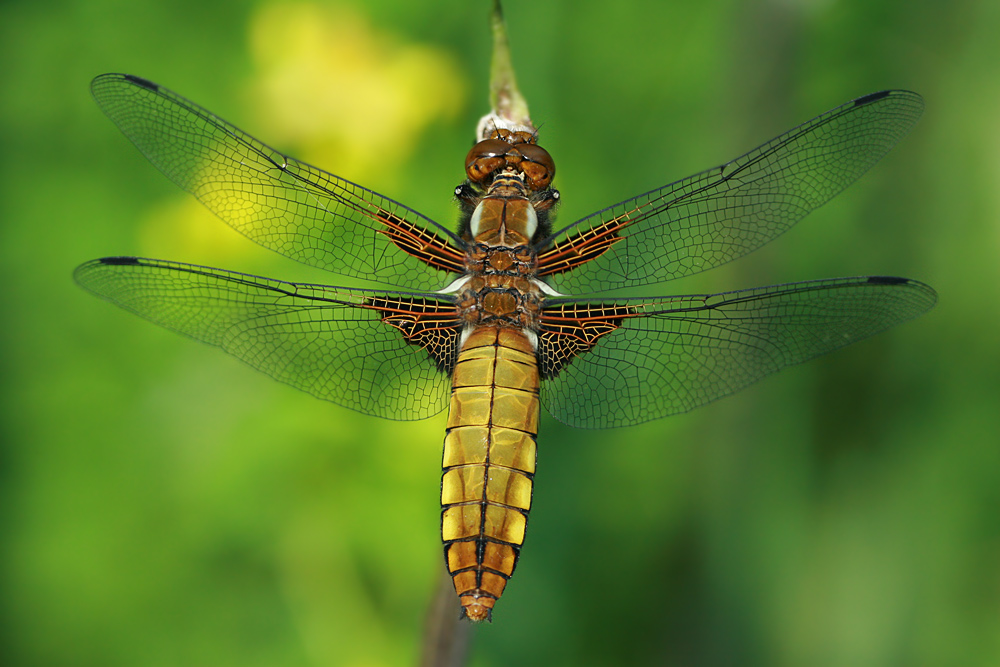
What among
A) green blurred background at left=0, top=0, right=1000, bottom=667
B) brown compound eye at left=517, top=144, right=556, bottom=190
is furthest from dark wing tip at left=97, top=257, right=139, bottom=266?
brown compound eye at left=517, top=144, right=556, bottom=190

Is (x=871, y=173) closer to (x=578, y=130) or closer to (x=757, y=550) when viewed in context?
(x=578, y=130)

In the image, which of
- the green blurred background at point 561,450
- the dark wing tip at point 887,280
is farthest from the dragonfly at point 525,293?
the green blurred background at point 561,450

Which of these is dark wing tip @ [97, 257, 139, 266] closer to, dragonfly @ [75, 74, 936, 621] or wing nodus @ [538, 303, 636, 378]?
dragonfly @ [75, 74, 936, 621]

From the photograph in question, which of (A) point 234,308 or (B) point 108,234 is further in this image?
(B) point 108,234

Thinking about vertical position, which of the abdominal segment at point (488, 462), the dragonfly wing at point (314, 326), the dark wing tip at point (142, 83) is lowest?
the abdominal segment at point (488, 462)

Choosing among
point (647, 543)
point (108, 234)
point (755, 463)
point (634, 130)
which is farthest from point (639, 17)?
point (108, 234)

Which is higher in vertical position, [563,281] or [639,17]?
[639,17]

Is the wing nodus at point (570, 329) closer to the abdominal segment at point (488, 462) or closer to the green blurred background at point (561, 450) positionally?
the abdominal segment at point (488, 462)
